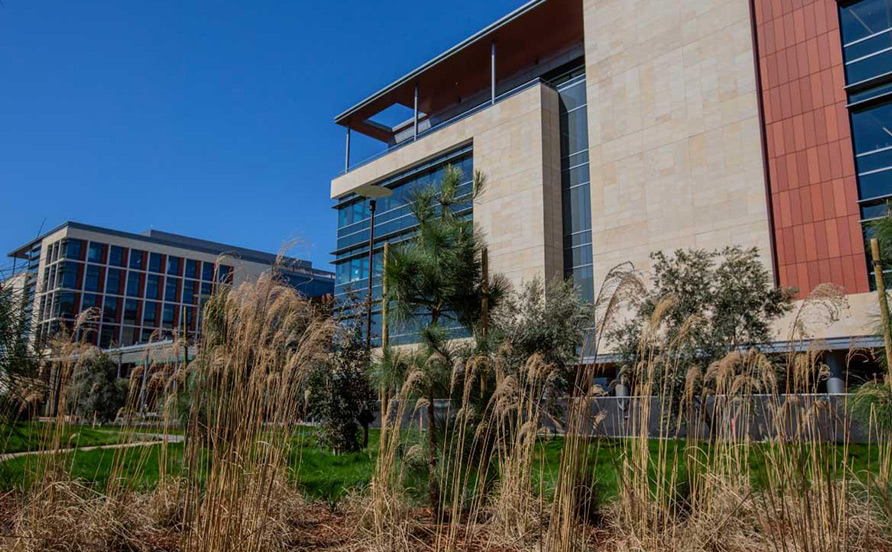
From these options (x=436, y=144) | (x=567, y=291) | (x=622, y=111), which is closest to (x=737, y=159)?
(x=622, y=111)

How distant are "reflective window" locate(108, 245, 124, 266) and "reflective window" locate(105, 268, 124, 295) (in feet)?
2.36

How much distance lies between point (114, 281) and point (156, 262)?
482 centimetres

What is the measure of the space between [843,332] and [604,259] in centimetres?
776

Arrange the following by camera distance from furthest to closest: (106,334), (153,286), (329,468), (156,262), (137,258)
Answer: (156,262) → (153,286) → (137,258) → (106,334) → (329,468)

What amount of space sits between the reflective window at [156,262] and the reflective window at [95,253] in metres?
5.05

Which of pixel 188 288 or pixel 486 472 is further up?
pixel 188 288

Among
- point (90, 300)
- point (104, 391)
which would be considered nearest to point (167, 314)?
point (90, 300)

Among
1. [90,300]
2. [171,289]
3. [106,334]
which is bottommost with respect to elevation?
[106,334]

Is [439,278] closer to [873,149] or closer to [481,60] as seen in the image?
[873,149]

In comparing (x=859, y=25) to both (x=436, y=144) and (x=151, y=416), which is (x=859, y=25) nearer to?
(x=436, y=144)

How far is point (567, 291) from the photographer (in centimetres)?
1488

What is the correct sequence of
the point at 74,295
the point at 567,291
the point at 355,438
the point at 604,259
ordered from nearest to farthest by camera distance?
1. the point at 355,438
2. the point at 567,291
3. the point at 604,259
4. the point at 74,295

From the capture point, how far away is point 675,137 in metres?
21.2

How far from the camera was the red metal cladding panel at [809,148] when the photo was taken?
58.4 feet
